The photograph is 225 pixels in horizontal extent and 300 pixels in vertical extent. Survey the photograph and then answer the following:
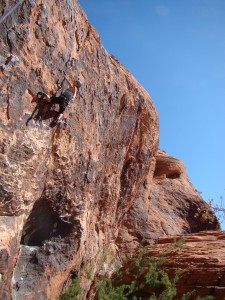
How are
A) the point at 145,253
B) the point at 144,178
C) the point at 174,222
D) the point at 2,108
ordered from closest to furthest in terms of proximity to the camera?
the point at 2,108 < the point at 145,253 < the point at 144,178 < the point at 174,222

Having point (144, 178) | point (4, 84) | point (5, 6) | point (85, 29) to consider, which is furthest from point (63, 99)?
point (144, 178)

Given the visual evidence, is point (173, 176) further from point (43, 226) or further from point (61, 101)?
point (61, 101)

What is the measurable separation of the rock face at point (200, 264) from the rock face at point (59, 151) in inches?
78.2


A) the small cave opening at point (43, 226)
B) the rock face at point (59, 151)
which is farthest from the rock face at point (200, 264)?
the small cave opening at point (43, 226)

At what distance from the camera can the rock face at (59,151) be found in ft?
19.7

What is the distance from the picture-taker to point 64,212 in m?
7.78

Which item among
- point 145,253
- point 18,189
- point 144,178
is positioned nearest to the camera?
point 18,189

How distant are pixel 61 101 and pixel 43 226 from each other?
2.73 meters

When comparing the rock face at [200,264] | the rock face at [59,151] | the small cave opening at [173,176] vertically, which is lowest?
the rock face at [200,264]

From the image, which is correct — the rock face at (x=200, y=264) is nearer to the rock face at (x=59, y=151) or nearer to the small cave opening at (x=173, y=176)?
the rock face at (x=59, y=151)

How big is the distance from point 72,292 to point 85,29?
6076mm

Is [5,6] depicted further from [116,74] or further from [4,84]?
[116,74]

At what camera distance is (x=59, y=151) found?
7.31 meters

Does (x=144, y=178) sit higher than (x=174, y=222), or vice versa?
(x=144, y=178)
